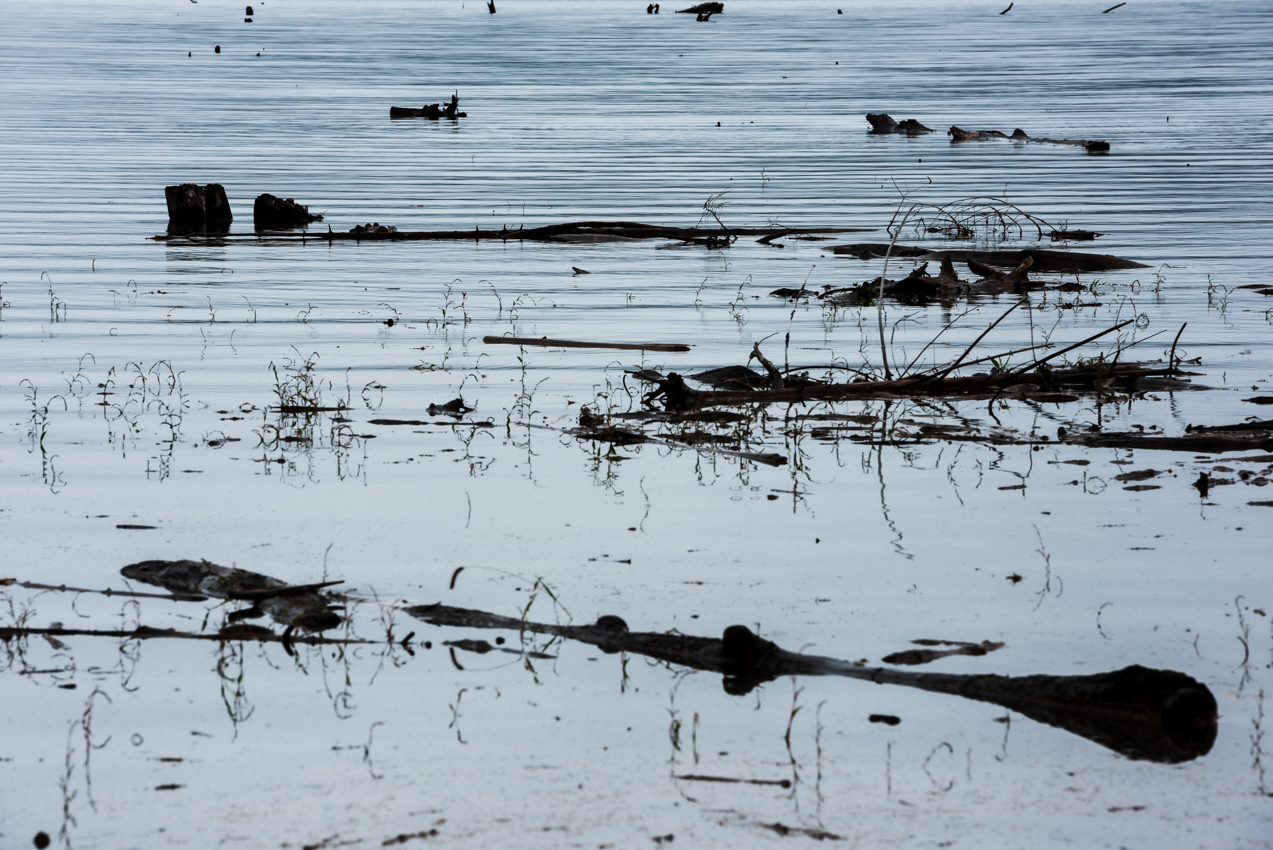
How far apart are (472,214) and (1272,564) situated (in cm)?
1680

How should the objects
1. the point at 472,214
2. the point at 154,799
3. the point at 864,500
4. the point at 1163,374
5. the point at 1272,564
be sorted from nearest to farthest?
the point at 154,799 < the point at 1272,564 < the point at 864,500 < the point at 1163,374 < the point at 472,214

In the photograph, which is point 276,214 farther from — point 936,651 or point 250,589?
point 936,651

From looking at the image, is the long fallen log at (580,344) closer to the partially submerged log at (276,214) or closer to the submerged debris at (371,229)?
the submerged debris at (371,229)

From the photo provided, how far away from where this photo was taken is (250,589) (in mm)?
5973

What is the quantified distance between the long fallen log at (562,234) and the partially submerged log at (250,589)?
466 inches

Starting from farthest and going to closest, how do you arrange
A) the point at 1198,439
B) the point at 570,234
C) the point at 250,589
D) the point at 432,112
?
the point at 432,112 → the point at 570,234 → the point at 1198,439 → the point at 250,589

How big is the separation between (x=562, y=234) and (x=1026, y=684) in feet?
47.1

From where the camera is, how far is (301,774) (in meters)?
4.53

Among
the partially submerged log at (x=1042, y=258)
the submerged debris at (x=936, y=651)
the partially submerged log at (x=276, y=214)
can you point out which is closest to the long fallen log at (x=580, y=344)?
the partially submerged log at (x=1042, y=258)

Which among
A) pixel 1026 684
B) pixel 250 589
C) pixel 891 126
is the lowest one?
pixel 1026 684

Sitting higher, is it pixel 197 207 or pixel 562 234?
pixel 197 207

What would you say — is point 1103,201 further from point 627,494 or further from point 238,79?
point 238,79

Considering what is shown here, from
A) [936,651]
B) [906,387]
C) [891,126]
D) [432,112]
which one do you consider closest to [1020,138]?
[891,126]

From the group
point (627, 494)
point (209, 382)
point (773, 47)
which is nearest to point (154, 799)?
point (627, 494)
